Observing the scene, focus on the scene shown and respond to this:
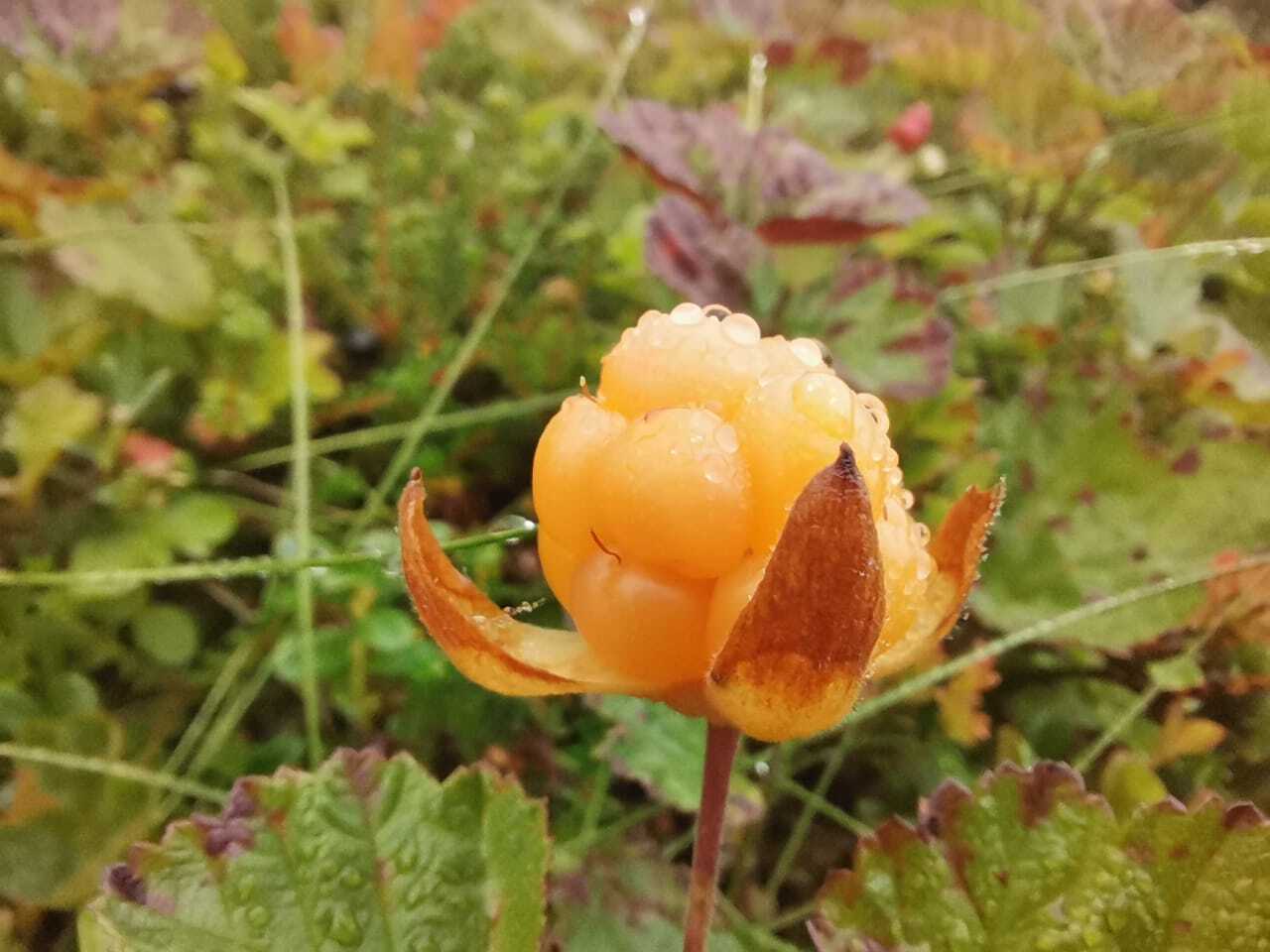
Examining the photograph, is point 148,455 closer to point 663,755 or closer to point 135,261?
point 135,261

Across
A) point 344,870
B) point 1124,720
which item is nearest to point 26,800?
point 344,870

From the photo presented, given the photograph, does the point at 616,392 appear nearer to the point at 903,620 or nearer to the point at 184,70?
the point at 903,620

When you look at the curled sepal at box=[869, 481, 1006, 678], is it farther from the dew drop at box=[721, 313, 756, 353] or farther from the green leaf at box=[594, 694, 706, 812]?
the green leaf at box=[594, 694, 706, 812]

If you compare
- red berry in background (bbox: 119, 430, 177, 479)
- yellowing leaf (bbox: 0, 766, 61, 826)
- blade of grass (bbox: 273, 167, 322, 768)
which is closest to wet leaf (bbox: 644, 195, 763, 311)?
blade of grass (bbox: 273, 167, 322, 768)

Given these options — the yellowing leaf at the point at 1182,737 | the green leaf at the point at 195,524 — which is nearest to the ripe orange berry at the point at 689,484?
the yellowing leaf at the point at 1182,737

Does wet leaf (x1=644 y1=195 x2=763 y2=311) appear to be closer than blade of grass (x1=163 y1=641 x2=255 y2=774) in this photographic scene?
No

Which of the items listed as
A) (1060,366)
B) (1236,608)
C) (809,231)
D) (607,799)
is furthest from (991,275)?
(607,799)

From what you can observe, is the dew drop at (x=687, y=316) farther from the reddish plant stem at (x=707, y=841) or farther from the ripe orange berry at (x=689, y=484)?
the reddish plant stem at (x=707, y=841)

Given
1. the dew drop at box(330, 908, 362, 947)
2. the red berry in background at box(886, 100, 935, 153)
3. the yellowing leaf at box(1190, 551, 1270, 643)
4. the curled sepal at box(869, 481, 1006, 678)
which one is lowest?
the yellowing leaf at box(1190, 551, 1270, 643)
